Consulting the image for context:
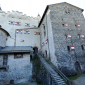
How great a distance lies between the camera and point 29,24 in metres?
21.6

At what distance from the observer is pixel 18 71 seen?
10641 millimetres

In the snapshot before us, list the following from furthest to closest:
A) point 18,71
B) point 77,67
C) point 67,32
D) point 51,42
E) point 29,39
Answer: point 29,39 → point 67,32 → point 51,42 → point 77,67 → point 18,71

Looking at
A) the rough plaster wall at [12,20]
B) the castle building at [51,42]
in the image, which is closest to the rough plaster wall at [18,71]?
the castle building at [51,42]

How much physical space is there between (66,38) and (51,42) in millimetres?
3061

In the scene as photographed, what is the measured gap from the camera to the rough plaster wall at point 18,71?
33.4ft

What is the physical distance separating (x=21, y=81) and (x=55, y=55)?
6.74 m

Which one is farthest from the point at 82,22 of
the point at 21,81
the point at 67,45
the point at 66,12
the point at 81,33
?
the point at 21,81

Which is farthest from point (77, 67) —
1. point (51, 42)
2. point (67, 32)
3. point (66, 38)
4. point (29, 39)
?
point (29, 39)

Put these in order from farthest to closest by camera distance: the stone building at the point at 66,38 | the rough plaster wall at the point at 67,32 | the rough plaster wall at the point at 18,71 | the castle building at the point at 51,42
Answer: the rough plaster wall at the point at 67,32, the stone building at the point at 66,38, the castle building at the point at 51,42, the rough plaster wall at the point at 18,71

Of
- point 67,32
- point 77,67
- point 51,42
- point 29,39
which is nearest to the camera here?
point 77,67

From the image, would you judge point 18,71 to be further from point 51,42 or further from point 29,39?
point 29,39

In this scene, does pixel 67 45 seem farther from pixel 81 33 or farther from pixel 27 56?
pixel 27 56

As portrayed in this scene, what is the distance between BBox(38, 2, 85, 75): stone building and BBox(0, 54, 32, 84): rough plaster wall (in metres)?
4.67

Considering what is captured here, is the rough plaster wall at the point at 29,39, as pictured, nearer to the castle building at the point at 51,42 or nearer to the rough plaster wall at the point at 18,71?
the castle building at the point at 51,42
